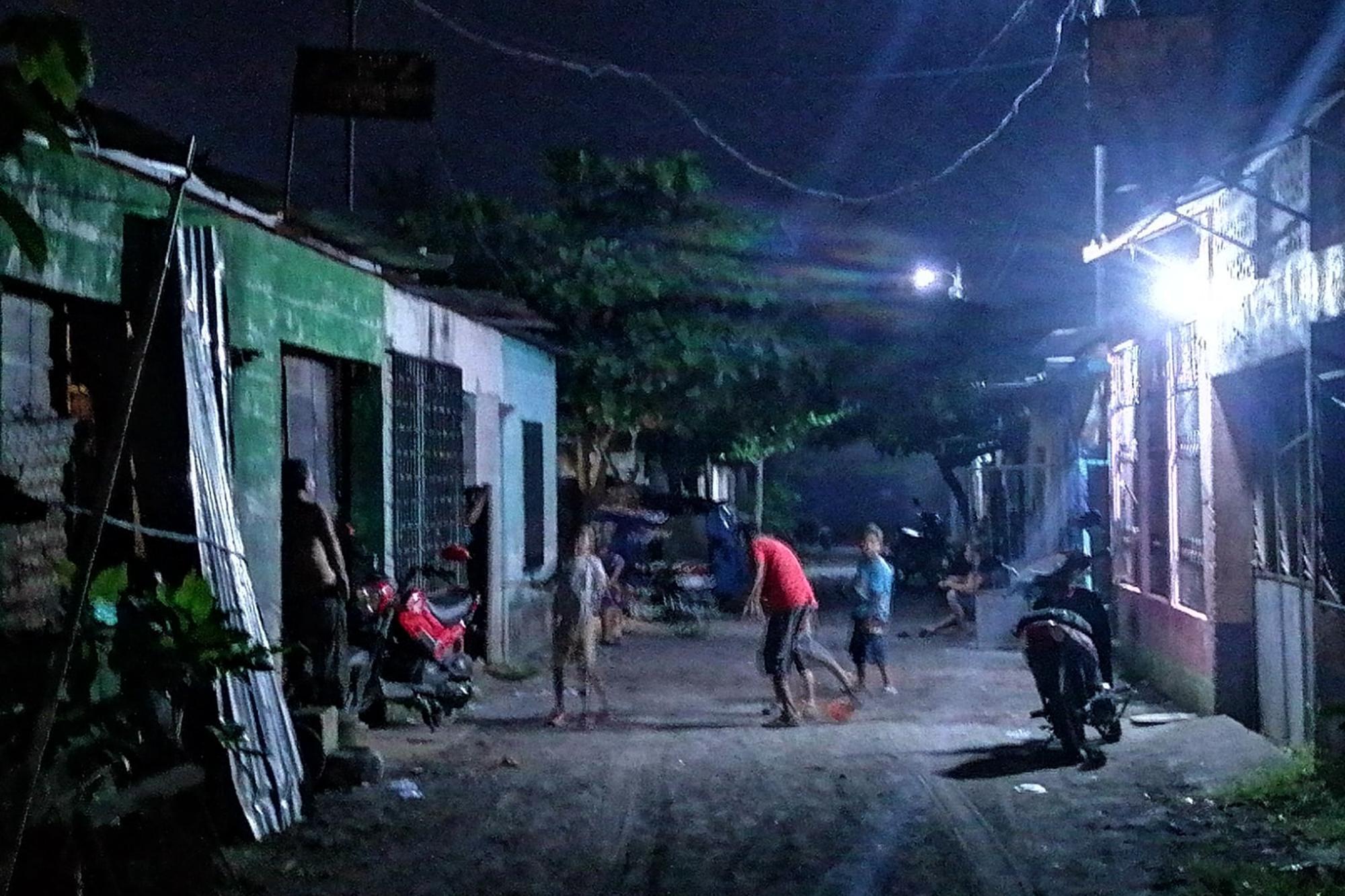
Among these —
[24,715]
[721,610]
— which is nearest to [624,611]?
[721,610]

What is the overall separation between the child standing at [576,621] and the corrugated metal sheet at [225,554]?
12.5 feet

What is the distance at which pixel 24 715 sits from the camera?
183 inches

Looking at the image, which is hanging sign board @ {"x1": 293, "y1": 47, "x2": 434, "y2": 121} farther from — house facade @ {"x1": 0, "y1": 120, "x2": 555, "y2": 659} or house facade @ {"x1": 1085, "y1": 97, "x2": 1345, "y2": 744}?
house facade @ {"x1": 1085, "y1": 97, "x2": 1345, "y2": 744}

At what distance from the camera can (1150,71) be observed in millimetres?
9664

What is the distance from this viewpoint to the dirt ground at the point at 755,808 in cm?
699

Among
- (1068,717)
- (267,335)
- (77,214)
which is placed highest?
(77,214)

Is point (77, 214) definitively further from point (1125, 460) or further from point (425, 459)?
point (1125, 460)

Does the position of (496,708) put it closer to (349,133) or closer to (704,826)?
(704,826)

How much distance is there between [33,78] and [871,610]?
428 inches

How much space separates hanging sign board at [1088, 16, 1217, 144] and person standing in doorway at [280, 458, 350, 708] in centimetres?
588

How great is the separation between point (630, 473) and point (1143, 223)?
16.4 m

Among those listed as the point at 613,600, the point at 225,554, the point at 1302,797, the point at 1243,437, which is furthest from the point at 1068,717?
the point at 613,600

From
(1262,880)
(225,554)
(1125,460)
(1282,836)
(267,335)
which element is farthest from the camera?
(1125,460)

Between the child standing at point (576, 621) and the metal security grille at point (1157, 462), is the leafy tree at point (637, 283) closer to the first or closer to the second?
the metal security grille at point (1157, 462)
